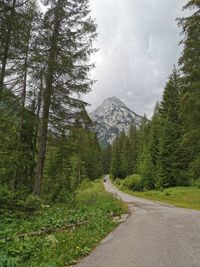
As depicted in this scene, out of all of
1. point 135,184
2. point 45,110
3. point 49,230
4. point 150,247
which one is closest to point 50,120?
point 45,110

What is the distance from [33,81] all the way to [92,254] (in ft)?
37.2

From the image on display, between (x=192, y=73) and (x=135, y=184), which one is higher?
(x=192, y=73)

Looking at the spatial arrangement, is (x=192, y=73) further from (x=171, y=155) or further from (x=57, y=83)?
(x=171, y=155)

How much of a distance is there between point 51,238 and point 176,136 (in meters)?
30.6

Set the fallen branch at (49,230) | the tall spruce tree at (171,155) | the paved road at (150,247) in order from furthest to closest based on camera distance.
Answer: the tall spruce tree at (171,155) < the fallen branch at (49,230) < the paved road at (150,247)

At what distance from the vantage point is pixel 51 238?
828cm

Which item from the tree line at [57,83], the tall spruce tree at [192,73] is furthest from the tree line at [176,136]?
the tree line at [57,83]

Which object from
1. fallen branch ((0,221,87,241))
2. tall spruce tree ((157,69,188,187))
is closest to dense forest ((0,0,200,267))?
fallen branch ((0,221,87,241))

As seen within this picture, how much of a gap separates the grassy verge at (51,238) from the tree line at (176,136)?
335 inches

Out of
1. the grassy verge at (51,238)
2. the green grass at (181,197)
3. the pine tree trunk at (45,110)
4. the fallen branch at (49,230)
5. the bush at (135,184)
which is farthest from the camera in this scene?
the bush at (135,184)

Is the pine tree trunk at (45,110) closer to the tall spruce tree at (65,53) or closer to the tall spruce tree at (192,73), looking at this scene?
the tall spruce tree at (65,53)

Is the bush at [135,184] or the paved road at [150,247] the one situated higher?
the bush at [135,184]

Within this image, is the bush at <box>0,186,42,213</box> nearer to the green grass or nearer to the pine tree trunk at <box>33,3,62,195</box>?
the pine tree trunk at <box>33,3,62,195</box>

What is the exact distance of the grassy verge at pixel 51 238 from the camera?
22.5 ft
